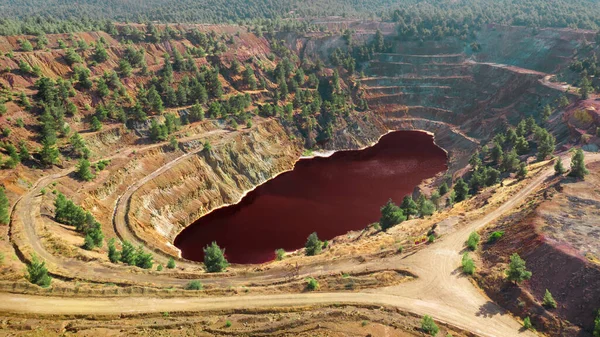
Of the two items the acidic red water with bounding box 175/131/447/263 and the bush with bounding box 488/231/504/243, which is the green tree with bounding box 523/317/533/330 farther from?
the acidic red water with bounding box 175/131/447/263

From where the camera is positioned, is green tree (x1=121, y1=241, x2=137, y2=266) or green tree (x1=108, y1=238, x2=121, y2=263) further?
green tree (x1=121, y1=241, x2=137, y2=266)

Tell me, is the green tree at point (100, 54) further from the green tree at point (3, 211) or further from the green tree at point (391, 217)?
the green tree at point (391, 217)

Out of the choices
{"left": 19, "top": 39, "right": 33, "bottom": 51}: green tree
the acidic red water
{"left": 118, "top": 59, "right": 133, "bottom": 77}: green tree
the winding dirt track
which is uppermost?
{"left": 19, "top": 39, "right": 33, "bottom": 51}: green tree

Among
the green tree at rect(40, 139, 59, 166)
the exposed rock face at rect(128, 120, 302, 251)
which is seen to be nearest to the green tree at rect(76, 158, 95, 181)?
the green tree at rect(40, 139, 59, 166)

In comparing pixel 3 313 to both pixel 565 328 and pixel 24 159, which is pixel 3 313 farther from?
pixel 565 328

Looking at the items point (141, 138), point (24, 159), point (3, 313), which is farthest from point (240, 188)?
point (3, 313)

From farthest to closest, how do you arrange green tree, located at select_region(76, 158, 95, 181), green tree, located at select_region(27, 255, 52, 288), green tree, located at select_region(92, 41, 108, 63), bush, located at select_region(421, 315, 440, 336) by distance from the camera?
green tree, located at select_region(92, 41, 108, 63)
green tree, located at select_region(76, 158, 95, 181)
green tree, located at select_region(27, 255, 52, 288)
bush, located at select_region(421, 315, 440, 336)

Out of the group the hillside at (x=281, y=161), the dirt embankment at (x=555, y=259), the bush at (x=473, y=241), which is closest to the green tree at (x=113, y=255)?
the hillside at (x=281, y=161)
